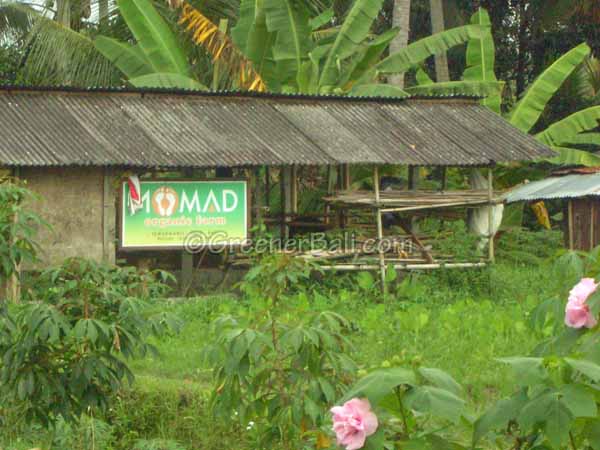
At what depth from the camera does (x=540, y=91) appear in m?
17.6

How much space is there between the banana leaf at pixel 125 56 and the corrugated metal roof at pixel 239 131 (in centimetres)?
337

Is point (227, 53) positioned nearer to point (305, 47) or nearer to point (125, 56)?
point (305, 47)

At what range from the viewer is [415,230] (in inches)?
576

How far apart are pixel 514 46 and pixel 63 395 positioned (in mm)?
21059

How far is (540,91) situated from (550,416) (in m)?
15.7

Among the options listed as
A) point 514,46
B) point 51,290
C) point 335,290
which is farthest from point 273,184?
point 51,290

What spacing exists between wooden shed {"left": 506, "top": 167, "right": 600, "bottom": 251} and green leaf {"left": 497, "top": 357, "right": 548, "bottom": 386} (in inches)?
549

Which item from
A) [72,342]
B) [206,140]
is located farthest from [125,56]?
[72,342]

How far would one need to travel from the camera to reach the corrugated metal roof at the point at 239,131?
39.6 feet

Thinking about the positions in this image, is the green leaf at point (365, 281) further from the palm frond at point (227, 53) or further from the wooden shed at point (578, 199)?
the wooden shed at point (578, 199)

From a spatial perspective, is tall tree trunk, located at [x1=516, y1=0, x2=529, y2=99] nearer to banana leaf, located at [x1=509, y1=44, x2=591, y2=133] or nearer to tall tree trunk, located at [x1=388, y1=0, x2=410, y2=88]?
tall tree trunk, located at [x1=388, y1=0, x2=410, y2=88]

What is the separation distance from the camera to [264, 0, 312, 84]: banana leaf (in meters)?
15.4

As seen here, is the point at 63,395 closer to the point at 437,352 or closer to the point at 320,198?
the point at 437,352

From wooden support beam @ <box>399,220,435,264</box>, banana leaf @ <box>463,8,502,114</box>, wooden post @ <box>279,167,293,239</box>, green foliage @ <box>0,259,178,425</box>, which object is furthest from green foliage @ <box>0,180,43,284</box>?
banana leaf @ <box>463,8,502,114</box>
